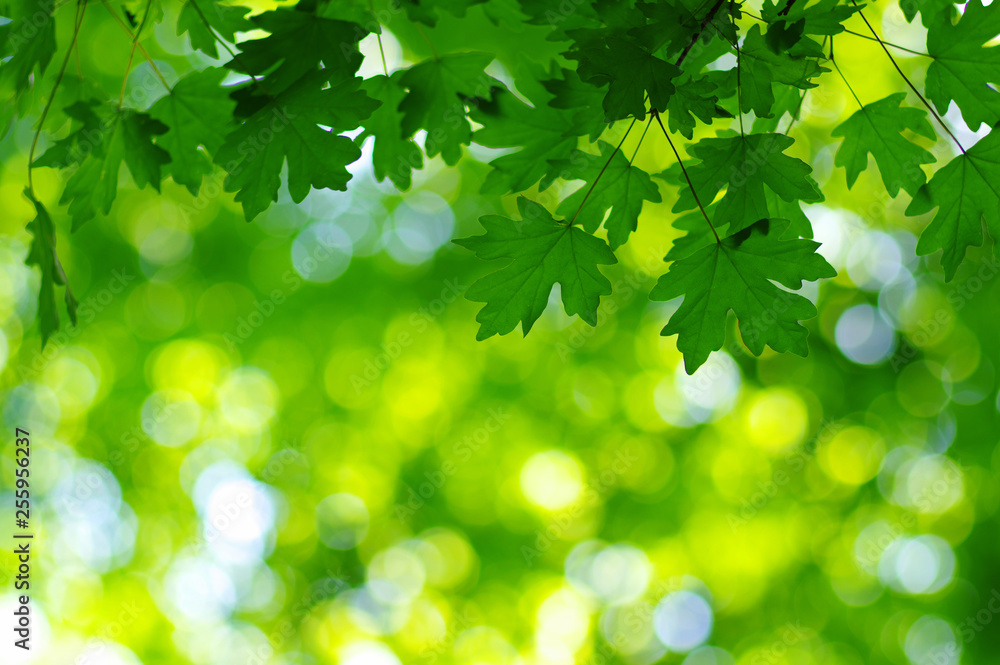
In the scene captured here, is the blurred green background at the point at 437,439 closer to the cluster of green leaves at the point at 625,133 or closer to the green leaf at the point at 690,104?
the cluster of green leaves at the point at 625,133

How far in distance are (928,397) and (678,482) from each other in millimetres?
3497

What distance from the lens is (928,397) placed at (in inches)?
347

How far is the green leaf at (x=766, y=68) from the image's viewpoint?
142 cm

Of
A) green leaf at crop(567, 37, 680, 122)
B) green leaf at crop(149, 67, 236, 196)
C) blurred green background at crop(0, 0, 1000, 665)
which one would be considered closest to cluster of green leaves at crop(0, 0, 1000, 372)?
green leaf at crop(567, 37, 680, 122)

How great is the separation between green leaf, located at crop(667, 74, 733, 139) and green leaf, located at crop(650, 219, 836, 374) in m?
0.33

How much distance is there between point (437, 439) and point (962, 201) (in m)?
8.29

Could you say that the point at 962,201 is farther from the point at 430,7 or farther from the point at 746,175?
the point at 430,7

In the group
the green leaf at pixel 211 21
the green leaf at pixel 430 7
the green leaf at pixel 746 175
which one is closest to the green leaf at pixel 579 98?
the green leaf at pixel 746 175

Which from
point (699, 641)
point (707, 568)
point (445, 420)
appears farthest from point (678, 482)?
point (445, 420)

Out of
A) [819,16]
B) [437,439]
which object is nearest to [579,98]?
[819,16]

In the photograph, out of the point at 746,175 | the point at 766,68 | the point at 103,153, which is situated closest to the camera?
the point at 766,68

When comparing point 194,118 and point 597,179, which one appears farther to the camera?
point 194,118

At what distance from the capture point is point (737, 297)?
5.45 feet

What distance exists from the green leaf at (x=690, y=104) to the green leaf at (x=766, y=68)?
0.11m
